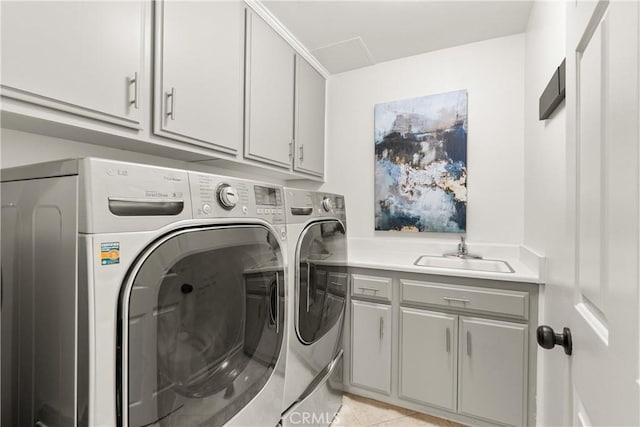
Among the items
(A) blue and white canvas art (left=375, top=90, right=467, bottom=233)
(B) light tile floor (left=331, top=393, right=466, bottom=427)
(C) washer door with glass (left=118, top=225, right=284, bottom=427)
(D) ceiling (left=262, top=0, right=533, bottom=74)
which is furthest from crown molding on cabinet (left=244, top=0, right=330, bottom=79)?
(B) light tile floor (left=331, top=393, right=466, bottom=427)

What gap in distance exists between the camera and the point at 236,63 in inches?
61.7

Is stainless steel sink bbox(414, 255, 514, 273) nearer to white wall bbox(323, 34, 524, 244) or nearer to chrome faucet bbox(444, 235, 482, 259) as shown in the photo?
chrome faucet bbox(444, 235, 482, 259)

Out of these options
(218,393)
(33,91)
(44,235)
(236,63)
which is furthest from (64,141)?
(218,393)

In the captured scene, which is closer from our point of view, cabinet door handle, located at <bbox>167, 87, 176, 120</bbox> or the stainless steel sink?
cabinet door handle, located at <bbox>167, 87, 176, 120</bbox>

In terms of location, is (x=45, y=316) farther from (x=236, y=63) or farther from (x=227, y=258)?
(x=236, y=63)

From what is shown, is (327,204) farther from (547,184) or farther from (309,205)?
(547,184)

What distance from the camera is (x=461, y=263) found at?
81.2 inches

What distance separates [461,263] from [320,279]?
1.14 metres

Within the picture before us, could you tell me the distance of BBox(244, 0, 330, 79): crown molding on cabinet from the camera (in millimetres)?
1698

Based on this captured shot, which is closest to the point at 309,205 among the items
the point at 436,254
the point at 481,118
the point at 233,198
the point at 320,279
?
the point at 320,279

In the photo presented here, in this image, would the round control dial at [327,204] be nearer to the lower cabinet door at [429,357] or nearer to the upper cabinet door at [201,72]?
the upper cabinet door at [201,72]

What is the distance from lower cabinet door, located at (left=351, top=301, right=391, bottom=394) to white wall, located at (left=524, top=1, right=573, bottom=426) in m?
0.77

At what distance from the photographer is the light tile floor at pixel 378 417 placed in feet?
5.64

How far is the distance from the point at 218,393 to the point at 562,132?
61.7 inches
